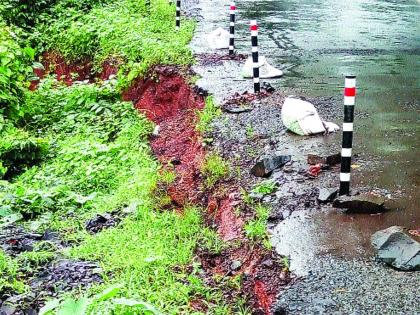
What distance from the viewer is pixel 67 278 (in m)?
6.05

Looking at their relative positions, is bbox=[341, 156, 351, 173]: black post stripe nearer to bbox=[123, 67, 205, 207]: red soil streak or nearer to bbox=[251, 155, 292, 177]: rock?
bbox=[251, 155, 292, 177]: rock

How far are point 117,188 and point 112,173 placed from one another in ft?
1.88

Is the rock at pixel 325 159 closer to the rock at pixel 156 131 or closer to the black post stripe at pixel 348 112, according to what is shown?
the black post stripe at pixel 348 112

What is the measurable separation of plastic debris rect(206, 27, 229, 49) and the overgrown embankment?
1004 mm

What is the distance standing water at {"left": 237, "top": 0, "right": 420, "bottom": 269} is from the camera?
5891 millimetres

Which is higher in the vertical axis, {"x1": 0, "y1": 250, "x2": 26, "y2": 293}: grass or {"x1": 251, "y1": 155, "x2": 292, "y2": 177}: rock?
{"x1": 251, "y1": 155, "x2": 292, "y2": 177}: rock

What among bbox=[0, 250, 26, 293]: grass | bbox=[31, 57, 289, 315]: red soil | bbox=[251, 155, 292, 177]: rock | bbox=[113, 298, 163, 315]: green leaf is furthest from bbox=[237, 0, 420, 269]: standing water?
bbox=[0, 250, 26, 293]: grass

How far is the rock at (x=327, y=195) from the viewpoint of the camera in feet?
20.9

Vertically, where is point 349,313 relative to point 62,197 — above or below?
above

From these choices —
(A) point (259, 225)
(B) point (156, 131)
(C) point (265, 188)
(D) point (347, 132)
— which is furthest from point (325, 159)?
(B) point (156, 131)

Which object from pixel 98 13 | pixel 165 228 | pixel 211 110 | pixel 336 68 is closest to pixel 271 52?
pixel 336 68

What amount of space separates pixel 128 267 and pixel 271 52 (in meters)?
8.50

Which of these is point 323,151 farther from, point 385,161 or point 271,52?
point 271,52

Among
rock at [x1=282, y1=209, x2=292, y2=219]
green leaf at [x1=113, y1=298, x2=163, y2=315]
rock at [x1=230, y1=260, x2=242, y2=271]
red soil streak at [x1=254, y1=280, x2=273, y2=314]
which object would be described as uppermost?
green leaf at [x1=113, y1=298, x2=163, y2=315]
